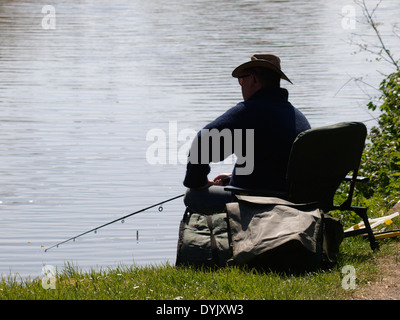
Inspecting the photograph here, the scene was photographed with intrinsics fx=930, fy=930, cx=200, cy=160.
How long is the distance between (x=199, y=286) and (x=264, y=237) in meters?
0.54

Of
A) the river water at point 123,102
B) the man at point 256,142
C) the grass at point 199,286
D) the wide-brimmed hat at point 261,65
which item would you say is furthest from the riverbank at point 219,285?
the river water at point 123,102

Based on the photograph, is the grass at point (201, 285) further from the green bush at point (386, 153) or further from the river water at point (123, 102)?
the green bush at point (386, 153)

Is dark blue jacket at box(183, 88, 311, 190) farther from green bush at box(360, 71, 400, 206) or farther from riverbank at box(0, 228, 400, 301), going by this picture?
green bush at box(360, 71, 400, 206)

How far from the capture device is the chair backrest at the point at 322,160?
6.10 metres

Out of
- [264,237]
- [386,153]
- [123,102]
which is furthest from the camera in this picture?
[123,102]

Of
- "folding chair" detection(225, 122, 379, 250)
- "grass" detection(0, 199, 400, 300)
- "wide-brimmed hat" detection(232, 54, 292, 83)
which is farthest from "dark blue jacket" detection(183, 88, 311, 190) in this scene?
"grass" detection(0, 199, 400, 300)

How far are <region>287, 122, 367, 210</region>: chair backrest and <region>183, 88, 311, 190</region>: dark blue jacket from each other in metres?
0.16

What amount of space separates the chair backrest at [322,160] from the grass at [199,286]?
1.65 feet

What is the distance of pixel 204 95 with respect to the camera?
18.5 meters

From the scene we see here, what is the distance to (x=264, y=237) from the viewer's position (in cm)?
579

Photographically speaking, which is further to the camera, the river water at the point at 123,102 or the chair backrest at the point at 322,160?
the river water at the point at 123,102

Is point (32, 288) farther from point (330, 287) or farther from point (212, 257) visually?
point (330, 287)

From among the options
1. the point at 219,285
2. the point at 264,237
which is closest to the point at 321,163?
the point at 264,237

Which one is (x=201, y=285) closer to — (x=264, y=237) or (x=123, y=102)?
(x=264, y=237)
